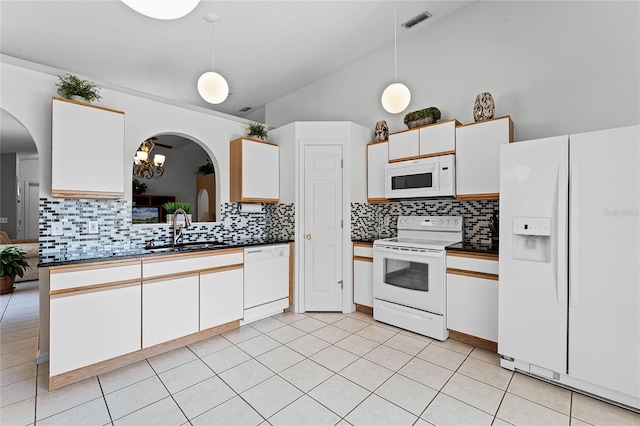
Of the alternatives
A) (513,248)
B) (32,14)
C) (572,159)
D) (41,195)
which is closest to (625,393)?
(513,248)

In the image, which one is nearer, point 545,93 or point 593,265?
point 593,265

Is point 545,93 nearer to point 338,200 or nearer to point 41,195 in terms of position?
point 338,200

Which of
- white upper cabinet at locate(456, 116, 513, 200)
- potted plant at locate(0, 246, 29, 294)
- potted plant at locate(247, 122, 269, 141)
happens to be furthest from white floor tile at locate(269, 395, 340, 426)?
potted plant at locate(0, 246, 29, 294)

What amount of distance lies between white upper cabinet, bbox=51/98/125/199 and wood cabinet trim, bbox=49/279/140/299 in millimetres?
807

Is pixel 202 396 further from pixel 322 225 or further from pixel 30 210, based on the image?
pixel 30 210

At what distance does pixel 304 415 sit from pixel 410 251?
1818 millimetres

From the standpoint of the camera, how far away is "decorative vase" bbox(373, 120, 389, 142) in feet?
12.2

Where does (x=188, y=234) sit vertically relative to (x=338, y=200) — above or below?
below

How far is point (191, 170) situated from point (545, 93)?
8534 mm

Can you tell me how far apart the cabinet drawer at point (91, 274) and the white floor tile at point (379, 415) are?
1977mm

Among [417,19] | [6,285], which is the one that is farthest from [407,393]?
[6,285]

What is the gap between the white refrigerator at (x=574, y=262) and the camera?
183 cm

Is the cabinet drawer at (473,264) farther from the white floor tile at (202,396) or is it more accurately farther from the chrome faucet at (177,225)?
the chrome faucet at (177,225)

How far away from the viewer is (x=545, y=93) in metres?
2.75
